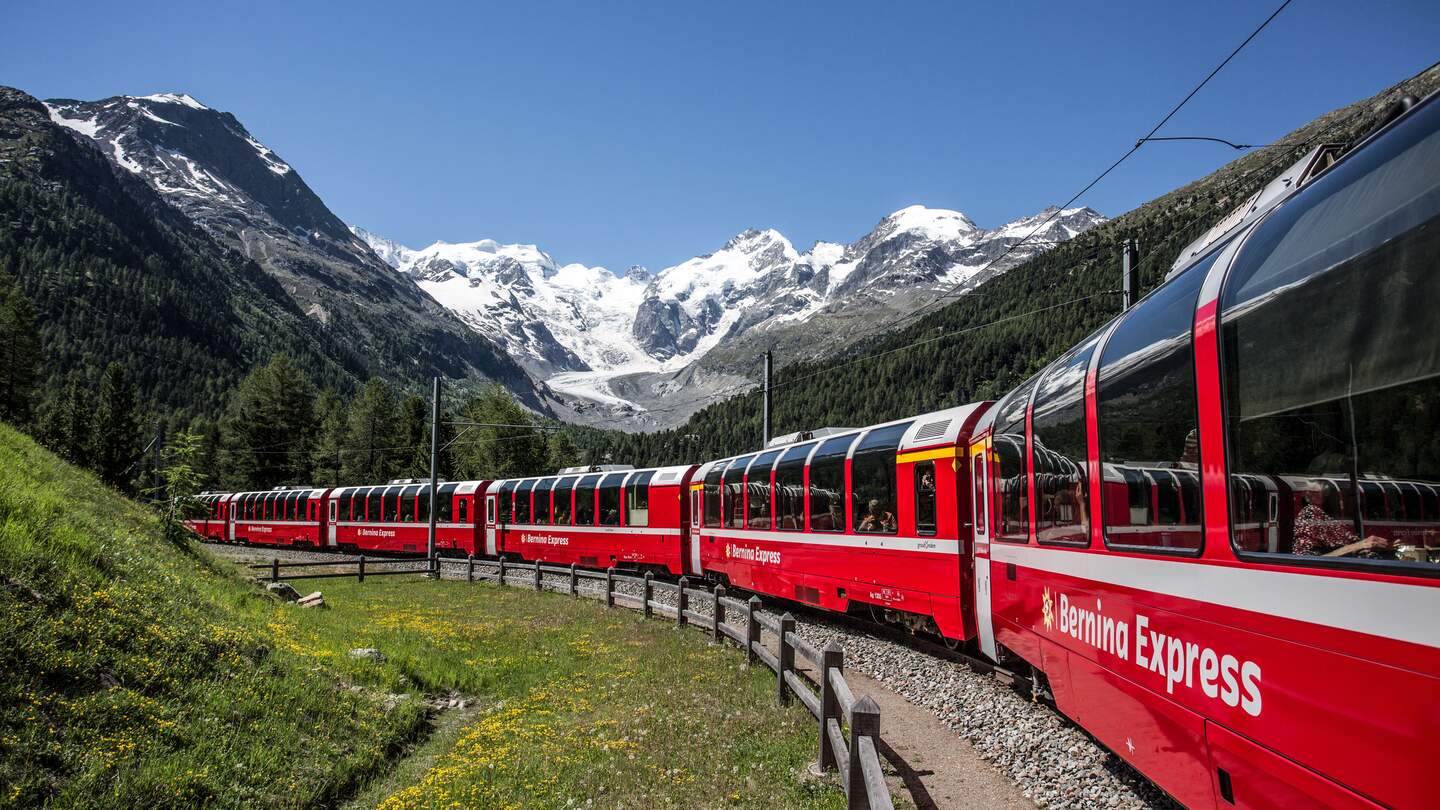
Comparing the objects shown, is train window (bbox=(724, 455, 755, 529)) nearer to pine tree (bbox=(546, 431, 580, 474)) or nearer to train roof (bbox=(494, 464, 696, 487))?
train roof (bbox=(494, 464, 696, 487))

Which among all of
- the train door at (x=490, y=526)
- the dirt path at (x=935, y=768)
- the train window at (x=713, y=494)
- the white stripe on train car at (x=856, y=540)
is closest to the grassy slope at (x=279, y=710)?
the dirt path at (x=935, y=768)

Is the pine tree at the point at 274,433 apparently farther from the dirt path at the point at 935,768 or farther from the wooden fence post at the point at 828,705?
the wooden fence post at the point at 828,705

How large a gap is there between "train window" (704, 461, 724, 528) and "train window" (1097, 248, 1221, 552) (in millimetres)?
15678

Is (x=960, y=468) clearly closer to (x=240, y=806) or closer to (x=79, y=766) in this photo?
(x=240, y=806)

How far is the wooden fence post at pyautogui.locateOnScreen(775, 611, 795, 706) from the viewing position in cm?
991

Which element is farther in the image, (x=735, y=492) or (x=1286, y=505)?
(x=735, y=492)

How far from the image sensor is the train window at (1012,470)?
29.0 ft

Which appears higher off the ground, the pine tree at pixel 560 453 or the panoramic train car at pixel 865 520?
the pine tree at pixel 560 453

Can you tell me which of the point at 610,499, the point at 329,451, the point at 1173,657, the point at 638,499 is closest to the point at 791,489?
the point at 638,499

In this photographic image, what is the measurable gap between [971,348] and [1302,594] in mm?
148994

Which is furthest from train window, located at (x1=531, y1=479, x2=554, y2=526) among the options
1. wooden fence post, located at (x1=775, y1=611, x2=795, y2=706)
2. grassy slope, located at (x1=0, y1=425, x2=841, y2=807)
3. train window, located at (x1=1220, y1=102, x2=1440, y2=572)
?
train window, located at (x1=1220, y1=102, x2=1440, y2=572)

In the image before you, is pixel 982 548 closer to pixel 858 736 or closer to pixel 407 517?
pixel 858 736

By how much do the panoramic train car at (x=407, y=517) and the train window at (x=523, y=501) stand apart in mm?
3431

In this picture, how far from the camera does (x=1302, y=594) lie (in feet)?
11.6
